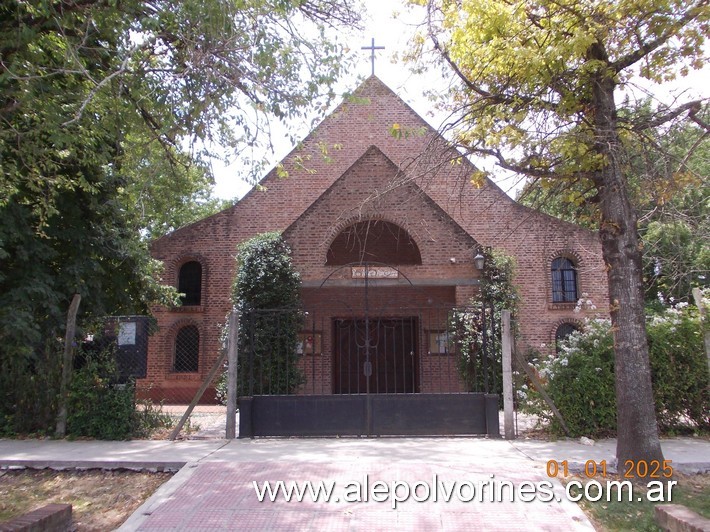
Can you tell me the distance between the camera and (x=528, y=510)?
18.4 ft

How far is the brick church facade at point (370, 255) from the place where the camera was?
14.0 m

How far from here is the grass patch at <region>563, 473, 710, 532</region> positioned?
538 centimetres

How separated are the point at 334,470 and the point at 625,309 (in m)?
3.99

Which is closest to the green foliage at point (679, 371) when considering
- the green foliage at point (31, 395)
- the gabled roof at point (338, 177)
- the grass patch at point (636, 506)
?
the grass patch at point (636, 506)

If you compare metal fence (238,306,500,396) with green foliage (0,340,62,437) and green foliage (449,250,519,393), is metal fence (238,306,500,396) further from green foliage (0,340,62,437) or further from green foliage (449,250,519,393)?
green foliage (0,340,62,437)

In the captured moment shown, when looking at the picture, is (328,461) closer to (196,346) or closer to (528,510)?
(528,510)

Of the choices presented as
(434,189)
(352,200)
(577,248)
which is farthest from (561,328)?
(352,200)

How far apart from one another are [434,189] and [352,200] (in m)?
3.81

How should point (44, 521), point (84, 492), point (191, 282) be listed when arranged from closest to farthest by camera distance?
point (44, 521) < point (84, 492) < point (191, 282)

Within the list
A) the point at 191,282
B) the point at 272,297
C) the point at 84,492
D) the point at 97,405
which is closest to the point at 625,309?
the point at 84,492

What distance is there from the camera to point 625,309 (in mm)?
6719

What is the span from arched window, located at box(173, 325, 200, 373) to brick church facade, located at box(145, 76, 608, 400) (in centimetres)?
3

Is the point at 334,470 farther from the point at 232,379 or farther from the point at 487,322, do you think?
the point at 487,322

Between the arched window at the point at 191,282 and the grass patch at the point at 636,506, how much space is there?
12.8 m
